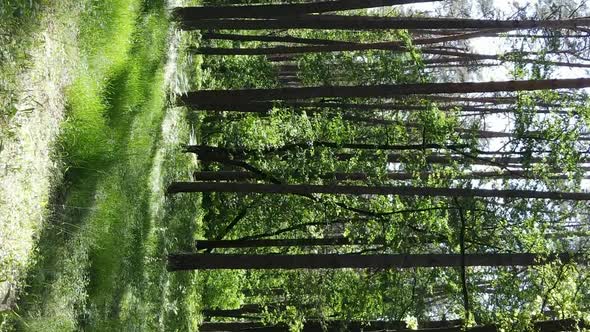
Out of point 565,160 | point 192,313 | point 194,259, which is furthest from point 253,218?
point 565,160

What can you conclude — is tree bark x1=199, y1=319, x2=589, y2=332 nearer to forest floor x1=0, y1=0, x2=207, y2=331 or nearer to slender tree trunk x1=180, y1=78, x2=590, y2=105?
forest floor x1=0, y1=0, x2=207, y2=331

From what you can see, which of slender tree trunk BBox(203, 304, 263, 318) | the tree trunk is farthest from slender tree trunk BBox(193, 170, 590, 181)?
slender tree trunk BBox(203, 304, 263, 318)

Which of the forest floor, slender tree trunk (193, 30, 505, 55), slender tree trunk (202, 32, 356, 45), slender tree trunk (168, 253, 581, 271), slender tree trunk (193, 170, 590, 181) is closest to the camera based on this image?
the forest floor

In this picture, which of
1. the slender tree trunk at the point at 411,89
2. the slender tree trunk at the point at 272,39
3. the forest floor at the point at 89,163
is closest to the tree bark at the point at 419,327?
the forest floor at the point at 89,163

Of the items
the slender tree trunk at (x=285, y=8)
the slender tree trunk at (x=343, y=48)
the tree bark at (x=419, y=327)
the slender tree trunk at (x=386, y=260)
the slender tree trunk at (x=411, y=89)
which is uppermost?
the slender tree trunk at (x=343, y=48)

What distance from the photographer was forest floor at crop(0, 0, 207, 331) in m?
6.88

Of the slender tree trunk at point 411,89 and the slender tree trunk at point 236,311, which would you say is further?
the slender tree trunk at point 236,311

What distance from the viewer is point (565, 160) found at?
11.2 meters

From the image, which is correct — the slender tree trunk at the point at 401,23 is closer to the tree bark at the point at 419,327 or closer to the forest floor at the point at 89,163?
the forest floor at the point at 89,163

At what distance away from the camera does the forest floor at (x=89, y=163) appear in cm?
688

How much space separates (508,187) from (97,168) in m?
7.59

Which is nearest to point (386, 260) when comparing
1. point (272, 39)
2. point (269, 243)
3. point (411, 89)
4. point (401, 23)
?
point (411, 89)

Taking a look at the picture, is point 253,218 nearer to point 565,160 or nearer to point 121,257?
point 121,257

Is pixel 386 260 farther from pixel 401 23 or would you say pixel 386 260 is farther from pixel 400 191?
pixel 401 23
